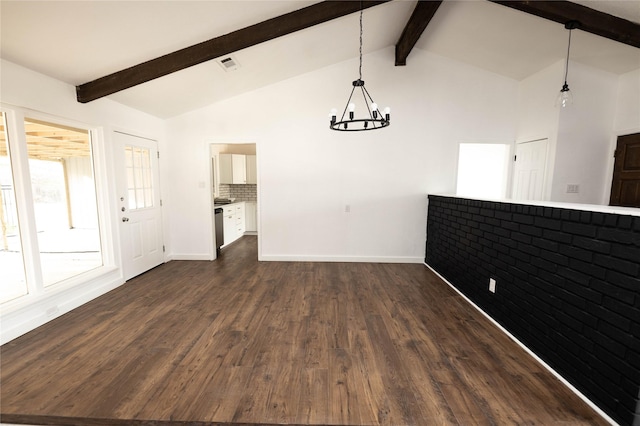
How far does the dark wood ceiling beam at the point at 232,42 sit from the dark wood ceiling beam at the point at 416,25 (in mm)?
648

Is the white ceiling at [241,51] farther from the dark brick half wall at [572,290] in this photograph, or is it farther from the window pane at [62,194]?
the window pane at [62,194]

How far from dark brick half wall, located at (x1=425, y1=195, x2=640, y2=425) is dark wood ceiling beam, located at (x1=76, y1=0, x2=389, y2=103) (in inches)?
110

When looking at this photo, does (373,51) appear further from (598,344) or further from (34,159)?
(34,159)

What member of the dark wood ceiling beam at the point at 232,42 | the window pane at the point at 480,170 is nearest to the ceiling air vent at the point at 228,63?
the dark wood ceiling beam at the point at 232,42

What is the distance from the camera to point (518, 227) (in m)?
2.41

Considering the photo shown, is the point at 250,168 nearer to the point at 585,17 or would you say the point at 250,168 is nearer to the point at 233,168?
the point at 233,168

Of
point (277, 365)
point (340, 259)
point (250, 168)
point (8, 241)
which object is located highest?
point (250, 168)

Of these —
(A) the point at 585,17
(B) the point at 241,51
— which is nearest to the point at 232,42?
(B) the point at 241,51

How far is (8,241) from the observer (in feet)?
16.7

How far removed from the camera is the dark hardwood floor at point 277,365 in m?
1.63

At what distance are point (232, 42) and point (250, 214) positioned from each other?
4.82 m

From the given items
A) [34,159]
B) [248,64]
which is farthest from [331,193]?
[34,159]

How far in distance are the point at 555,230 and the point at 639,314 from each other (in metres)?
0.70

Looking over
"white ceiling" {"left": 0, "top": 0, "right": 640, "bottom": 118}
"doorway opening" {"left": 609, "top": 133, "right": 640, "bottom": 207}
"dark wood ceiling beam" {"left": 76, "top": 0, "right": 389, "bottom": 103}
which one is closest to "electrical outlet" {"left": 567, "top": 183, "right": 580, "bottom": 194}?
"doorway opening" {"left": 609, "top": 133, "right": 640, "bottom": 207}
